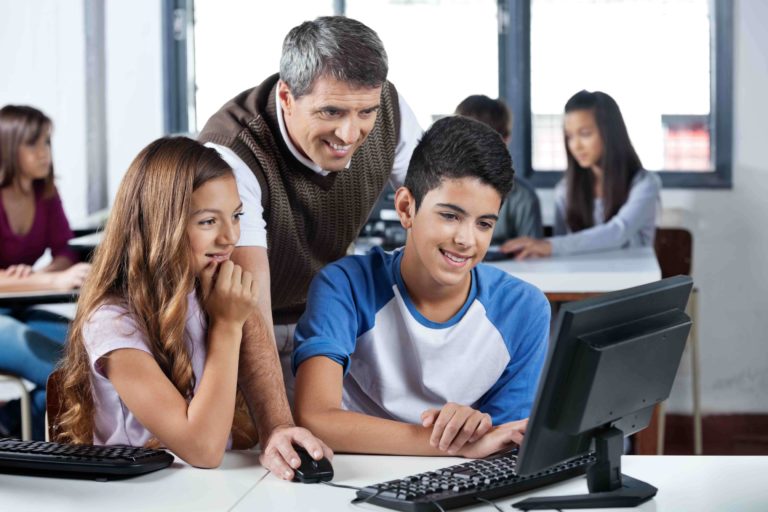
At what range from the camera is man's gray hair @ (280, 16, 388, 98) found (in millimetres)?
1923

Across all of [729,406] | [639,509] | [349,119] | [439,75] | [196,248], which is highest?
[439,75]

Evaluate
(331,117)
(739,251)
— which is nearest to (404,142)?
(331,117)

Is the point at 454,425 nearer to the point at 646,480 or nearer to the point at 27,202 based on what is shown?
the point at 646,480

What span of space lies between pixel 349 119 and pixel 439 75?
317 cm

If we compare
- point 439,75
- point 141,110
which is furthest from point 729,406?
point 141,110

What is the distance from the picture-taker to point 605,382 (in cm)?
137

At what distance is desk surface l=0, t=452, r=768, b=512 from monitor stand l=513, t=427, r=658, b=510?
23 mm

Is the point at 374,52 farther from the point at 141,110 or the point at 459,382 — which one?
the point at 141,110

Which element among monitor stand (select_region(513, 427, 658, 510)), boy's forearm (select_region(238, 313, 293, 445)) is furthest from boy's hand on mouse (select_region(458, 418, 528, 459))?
boy's forearm (select_region(238, 313, 293, 445))

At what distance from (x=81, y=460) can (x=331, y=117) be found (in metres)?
0.75

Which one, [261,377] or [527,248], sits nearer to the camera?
[261,377]

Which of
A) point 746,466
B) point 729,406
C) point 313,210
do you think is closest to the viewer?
point 746,466

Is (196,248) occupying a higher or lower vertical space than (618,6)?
lower

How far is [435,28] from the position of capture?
198 inches
